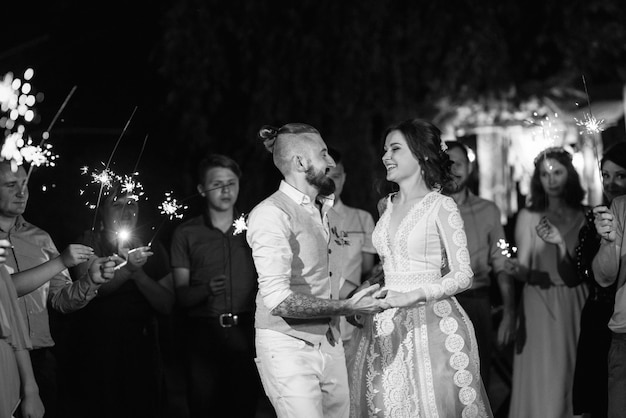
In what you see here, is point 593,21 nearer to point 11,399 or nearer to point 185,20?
point 185,20

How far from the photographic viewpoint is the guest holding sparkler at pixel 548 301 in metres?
6.39

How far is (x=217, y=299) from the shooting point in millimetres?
6211

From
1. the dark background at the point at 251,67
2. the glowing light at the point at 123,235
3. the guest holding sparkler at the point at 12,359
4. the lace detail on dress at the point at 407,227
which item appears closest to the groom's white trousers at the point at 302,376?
the lace detail on dress at the point at 407,227

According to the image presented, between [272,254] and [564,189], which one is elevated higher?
[564,189]

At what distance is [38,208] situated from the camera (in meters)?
8.50

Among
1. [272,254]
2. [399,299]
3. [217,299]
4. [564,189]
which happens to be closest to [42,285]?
[217,299]

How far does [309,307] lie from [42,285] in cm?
167

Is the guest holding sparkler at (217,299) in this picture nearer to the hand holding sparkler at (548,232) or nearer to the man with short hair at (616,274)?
the hand holding sparkler at (548,232)

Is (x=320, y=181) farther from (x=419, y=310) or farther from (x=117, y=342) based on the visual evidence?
(x=117, y=342)

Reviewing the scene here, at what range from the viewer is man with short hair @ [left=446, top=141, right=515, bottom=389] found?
641cm

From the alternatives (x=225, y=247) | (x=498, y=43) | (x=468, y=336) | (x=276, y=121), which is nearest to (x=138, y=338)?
(x=225, y=247)

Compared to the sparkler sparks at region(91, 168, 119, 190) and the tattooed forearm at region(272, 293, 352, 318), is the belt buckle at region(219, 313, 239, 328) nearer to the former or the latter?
the sparkler sparks at region(91, 168, 119, 190)

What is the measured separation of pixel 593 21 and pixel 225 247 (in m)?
6.25

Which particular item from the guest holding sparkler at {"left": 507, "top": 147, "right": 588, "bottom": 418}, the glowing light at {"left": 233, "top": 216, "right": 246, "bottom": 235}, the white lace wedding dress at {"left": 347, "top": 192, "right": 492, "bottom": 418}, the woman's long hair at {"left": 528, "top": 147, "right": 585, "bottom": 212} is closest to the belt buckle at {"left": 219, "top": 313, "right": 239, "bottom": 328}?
the glowing light at {"left": 233, "top": 216, "right": 246, "bottom": 235}
